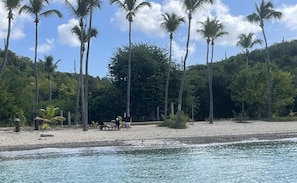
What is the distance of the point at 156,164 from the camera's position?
18.0 meters

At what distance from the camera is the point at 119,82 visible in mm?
48406

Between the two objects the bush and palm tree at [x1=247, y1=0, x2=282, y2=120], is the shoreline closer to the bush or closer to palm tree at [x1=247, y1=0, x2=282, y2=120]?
the bush

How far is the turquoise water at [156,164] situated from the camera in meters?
14.7

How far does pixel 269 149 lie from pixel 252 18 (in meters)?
23.6

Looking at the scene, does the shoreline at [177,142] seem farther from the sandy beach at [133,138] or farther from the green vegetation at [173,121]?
the green vegetation at [173,121]

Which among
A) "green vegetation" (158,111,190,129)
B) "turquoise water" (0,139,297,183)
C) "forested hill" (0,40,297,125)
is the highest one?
"forested hill" (0,40,297,125)

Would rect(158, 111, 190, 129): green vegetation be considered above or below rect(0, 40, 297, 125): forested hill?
below

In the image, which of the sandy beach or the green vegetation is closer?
the sandy beach

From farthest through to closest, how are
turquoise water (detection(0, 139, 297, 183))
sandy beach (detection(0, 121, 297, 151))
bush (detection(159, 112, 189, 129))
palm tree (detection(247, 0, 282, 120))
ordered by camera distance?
palm tree (detection(247, 0, 282, 120))
bush (detection(159, 112, 189, 129))
sandy beach (detection(0, 121, 297, 151))
turquoise water (detection(0, 139, 297, 183))

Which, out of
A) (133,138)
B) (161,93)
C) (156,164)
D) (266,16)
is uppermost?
(266,16)

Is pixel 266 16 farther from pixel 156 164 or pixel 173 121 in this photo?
pixel 156 164

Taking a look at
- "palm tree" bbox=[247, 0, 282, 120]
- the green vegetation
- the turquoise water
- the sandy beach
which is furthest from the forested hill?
the turquoise water

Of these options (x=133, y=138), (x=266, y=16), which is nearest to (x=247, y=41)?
(x=266, y=16)

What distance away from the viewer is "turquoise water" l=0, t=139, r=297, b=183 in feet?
48.3
